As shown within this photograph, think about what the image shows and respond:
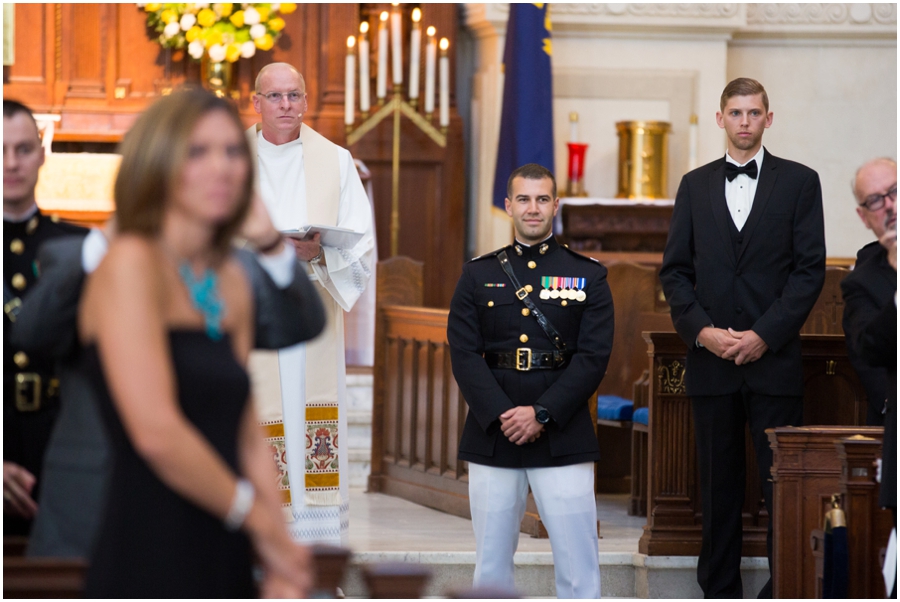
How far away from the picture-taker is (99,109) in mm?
8828

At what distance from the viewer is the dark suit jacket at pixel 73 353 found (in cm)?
221

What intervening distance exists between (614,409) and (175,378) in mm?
4766

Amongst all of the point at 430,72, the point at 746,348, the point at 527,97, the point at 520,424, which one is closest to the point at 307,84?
the point at 430,72

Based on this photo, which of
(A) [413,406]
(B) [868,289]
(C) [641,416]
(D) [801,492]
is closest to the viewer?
(B) [868,289]

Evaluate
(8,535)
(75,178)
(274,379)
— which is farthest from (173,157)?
(75,178)

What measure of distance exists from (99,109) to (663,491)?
5681 mm

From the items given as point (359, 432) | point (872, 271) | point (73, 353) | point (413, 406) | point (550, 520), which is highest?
point (872, 271)

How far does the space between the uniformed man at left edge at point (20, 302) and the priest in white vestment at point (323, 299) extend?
1850 millimetres

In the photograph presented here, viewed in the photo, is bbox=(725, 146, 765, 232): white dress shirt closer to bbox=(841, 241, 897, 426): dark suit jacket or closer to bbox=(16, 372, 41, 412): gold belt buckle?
bbox=(841, 241, 897, 426): dark suit jacket

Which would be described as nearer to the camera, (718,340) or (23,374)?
(23,374)

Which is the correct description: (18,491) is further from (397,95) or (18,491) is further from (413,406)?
(397,95)

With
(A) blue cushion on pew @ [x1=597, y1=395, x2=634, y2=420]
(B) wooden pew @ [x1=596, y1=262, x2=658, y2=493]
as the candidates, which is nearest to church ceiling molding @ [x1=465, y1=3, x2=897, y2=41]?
(B) wooden pew @ [x1=596, y1=262, x2=658, y2=493]

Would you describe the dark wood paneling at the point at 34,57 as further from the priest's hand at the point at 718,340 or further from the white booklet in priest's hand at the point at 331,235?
the priest's hand at the point at 718,340

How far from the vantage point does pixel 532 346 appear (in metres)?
4.05
